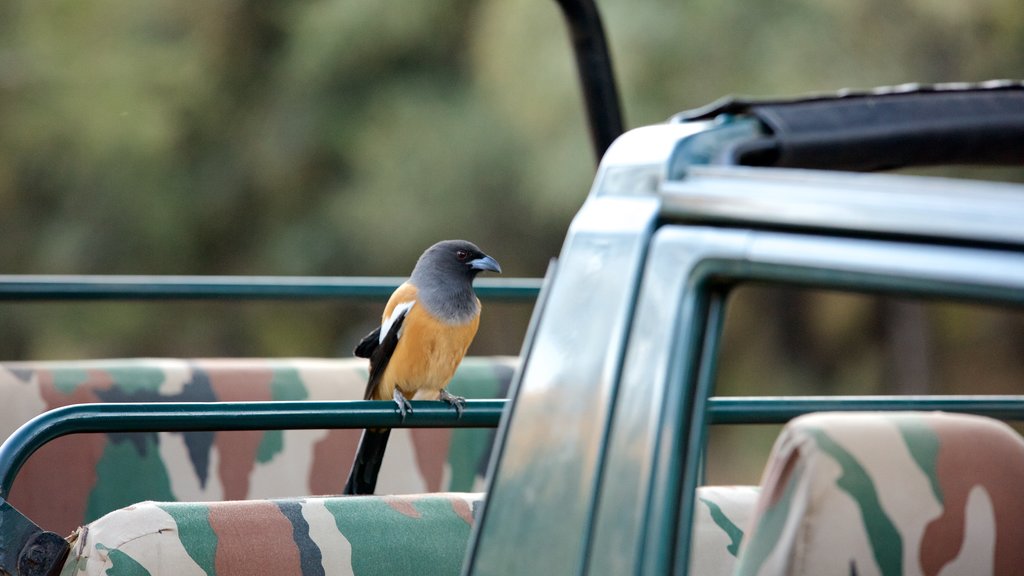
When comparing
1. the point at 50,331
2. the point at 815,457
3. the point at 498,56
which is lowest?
the point at 815,457

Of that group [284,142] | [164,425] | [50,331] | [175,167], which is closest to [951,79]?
[284,142]

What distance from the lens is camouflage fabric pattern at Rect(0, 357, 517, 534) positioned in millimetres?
3363

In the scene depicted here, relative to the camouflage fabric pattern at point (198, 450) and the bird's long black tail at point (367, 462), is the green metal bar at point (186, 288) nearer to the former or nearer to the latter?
the camouflage fabric pattern at point (198, 450)

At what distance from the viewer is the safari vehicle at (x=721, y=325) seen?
114 cm

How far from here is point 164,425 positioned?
208cm

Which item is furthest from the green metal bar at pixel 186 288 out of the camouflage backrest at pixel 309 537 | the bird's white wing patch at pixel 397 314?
the camouflage backrest at pixel 309 537

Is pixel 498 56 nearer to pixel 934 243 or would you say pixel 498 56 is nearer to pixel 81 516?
pixel 81 516

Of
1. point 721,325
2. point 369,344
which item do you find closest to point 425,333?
point 369,344

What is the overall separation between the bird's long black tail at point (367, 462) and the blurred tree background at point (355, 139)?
11027 millimetres

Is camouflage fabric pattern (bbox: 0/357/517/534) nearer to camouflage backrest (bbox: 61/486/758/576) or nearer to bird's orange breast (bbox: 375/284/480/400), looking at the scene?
bird's orange breast (bbox: 375/284/480/400)

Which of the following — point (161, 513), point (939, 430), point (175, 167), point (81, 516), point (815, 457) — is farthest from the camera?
point (175, 167)

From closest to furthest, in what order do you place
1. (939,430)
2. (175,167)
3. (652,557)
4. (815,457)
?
(652,557) < (815,457) < (939,430) < (175,167)

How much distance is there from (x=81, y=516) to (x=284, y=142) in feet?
43.7

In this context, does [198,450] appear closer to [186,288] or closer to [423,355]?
[186,288]
